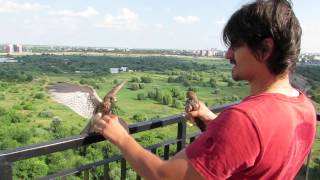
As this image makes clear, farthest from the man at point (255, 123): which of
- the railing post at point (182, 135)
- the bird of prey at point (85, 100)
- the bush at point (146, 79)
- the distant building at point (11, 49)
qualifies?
the distant building at point (11, 49)

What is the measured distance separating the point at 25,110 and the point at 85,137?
247 ft

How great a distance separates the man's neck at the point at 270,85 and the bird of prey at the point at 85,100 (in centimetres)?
61

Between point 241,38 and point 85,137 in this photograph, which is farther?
point 85,137

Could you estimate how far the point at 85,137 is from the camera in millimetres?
1954

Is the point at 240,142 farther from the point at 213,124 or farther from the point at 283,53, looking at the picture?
the point at 283,53

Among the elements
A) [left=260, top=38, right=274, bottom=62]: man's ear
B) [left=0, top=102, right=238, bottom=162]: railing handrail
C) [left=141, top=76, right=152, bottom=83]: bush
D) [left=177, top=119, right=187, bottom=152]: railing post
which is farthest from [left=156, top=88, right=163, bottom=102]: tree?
[left=260, top=38, right=274, bottom=62]: man's ear

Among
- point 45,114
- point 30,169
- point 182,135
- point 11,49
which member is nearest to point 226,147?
point 182,135

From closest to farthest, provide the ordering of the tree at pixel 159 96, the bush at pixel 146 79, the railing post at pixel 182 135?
the railing post at pixel 182 135
the tree at pixel 159 96
the bush at pixel 146 79

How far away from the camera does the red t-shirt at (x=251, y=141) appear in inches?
48.9

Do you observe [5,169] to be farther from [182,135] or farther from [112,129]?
[182,135]

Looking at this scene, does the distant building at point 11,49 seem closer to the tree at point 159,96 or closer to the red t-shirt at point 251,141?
the tree at point 159,96

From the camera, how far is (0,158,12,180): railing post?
1.63 m

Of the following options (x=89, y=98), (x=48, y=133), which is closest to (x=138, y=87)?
(x=48, y=133)

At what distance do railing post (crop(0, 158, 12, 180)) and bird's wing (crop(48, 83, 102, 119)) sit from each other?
0.45 m
